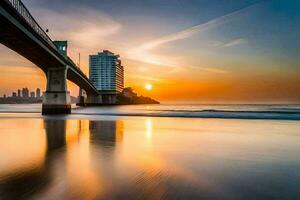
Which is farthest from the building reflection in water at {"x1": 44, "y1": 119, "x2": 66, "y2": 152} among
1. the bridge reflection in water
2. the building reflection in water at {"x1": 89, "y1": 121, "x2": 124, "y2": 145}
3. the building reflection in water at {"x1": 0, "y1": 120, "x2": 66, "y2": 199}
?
the building reflection in water at {"x1": 0, "y1": 120, "x2": 66, "y2": 199}

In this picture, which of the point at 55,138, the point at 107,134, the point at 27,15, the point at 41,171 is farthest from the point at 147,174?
the point at 27,15

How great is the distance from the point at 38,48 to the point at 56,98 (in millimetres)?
11845

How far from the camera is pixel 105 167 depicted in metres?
7.52

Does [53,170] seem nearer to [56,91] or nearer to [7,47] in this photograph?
[7,47]

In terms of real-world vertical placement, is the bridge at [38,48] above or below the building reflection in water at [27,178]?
above

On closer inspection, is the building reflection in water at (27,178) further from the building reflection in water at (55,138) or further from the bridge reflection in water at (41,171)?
the building reflection in water at (55,138)

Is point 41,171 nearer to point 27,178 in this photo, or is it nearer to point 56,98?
point 27,178

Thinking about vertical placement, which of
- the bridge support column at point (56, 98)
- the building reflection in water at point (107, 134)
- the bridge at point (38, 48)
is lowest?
the building reflection in water at point (107, 134)

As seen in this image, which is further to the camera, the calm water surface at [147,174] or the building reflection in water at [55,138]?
the building reflection in water at [55,138]

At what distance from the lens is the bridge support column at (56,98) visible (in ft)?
148

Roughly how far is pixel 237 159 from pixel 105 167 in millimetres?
4662

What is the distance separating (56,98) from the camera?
4584 centimetres

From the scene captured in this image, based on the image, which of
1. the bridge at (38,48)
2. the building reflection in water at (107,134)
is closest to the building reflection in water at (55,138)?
the building reflection in water at (107,134)

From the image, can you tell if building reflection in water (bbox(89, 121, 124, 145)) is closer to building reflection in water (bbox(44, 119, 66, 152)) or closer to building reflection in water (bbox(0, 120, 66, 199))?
building reflection in water (bbox(44, 119, 66, 152))
